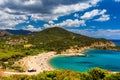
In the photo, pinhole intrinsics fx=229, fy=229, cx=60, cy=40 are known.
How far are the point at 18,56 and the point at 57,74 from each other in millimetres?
117888

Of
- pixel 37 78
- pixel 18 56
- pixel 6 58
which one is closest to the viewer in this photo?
pixel 37 78

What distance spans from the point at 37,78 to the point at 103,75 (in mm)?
16196

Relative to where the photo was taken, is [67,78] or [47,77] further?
[47,77]

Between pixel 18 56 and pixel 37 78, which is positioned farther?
pixel 18 56

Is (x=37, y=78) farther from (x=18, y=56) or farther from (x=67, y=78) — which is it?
(x=18, y=56)

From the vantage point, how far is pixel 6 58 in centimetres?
15075

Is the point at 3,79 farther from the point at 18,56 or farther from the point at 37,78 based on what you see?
the point at 18,56

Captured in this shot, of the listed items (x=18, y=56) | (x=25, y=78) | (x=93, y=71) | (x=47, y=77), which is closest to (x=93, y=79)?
(x=93, y=71)

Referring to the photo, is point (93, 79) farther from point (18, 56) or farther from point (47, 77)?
point (18, 56)

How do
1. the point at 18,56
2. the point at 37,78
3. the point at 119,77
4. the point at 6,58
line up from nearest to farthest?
the point at 119,77
the point at 37,78
the point at 6,58
the point at 18,56

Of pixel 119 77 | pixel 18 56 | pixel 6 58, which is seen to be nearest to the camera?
pixel 119 77

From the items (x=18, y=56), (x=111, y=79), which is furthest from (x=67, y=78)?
(x=18, y=56)

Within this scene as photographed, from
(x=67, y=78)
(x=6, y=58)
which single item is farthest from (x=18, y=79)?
(x=6, y=58)

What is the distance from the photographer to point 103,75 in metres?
56.4
